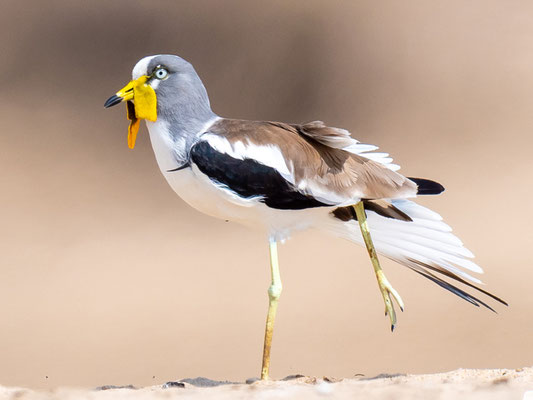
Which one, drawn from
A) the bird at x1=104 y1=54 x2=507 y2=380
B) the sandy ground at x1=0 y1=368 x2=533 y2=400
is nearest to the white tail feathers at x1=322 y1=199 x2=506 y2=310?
the bird at x1=104 y1=54 x2=507 y2=380

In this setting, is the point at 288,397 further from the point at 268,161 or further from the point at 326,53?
the point at 326,53

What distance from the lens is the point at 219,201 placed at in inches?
120

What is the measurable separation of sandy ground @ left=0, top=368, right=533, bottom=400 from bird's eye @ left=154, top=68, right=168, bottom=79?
100 centimetres

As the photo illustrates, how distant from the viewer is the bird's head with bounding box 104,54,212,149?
3.15m

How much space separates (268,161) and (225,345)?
3.26 metres

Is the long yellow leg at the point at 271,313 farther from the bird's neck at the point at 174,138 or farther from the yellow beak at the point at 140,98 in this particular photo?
the yellow beak at the point at 140,98

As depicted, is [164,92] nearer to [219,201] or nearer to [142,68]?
[142,68]

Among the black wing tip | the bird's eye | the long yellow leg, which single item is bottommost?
the long yellow leg

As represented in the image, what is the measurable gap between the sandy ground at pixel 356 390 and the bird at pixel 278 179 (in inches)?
10.5

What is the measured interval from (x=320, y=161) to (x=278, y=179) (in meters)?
0.19

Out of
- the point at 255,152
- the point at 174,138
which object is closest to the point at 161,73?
the point at 174,138

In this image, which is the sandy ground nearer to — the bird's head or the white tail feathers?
the white tail feathers

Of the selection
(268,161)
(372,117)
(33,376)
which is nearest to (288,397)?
(268,161)

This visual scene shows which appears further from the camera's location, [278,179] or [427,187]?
[427,187]
